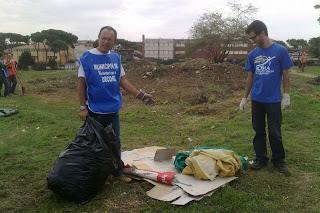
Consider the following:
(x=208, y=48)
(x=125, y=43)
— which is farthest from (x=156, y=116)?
(x=125, y=43)

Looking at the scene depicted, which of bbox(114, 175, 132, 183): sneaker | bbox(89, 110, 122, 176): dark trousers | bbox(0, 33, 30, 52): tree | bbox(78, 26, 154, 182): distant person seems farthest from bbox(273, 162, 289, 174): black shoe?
bbox(0, 33, 30, 52): tree

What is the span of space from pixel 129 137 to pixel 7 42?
6010cm

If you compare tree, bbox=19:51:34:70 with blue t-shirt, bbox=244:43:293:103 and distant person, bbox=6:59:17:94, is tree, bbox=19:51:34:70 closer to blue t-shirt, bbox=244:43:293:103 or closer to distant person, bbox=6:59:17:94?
distant person, bbox=6:59:17:94

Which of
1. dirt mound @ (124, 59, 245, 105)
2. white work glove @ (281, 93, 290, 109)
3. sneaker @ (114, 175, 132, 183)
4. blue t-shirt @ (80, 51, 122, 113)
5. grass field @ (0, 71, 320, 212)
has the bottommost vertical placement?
→ grass field @ (0, 71, 320, 212)

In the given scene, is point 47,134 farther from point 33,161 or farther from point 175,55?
point 175,55

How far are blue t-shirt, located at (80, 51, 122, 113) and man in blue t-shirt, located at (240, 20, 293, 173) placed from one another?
1670 millimetres

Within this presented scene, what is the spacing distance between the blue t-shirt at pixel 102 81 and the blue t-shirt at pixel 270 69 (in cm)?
169

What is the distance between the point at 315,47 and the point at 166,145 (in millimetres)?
45914

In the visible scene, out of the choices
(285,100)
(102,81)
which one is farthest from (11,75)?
(285,100)

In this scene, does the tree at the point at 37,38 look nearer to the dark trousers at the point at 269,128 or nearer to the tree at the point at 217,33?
the tree at the point at 217,33

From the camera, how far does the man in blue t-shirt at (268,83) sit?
5.00 metres

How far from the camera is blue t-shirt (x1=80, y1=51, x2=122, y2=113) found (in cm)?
451

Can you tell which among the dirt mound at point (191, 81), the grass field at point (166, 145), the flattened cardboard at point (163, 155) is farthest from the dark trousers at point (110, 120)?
the dirt mound at point (191, 81)

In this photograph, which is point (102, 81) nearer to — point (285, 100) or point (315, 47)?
point (285, 100)
